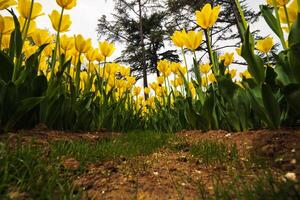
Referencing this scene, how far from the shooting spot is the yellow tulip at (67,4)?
9.58 ft

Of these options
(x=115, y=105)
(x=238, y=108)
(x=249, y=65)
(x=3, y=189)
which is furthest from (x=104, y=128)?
(x=3, y=189)

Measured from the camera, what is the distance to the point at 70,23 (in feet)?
10.6

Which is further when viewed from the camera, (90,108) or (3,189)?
(90,108)

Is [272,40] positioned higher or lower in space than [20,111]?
higher

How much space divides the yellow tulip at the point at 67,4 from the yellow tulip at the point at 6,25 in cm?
51

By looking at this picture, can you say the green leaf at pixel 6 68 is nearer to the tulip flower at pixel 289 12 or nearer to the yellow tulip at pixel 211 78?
the tulip flower at pixel 289 12

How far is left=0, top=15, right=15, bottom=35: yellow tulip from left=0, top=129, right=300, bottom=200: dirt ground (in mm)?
1116

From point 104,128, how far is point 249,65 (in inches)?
103

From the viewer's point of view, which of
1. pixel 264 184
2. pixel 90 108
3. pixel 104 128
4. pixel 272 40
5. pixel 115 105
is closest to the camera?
pixel 264 184

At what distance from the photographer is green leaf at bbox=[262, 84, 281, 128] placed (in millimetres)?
2305

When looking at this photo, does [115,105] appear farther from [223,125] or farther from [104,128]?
[223,125]

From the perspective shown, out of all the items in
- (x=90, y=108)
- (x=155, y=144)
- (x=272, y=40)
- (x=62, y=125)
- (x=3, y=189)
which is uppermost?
(x=272, y=40)

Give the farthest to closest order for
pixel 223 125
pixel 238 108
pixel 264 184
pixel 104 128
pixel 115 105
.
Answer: pixel 115 105 → pixel 104 128 → pixel 223 125 → pixel 238 108 → pixel 264 184

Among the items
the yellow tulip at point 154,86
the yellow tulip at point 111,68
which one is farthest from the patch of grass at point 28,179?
the yellow tulip at point 154,86
